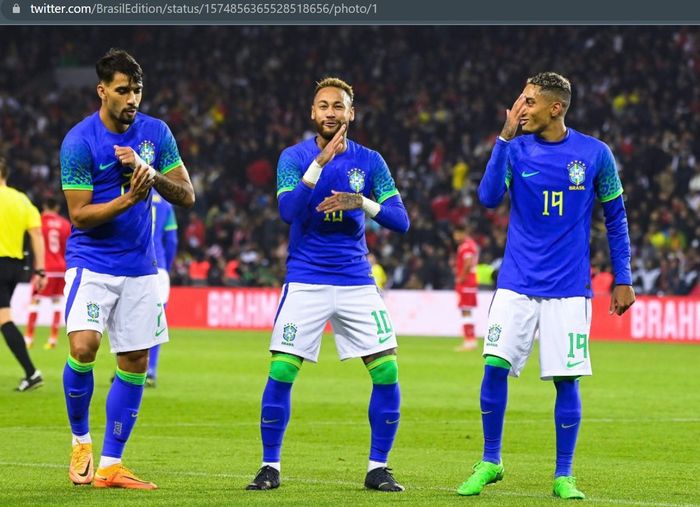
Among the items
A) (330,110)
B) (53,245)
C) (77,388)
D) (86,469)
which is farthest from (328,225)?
(53,245)

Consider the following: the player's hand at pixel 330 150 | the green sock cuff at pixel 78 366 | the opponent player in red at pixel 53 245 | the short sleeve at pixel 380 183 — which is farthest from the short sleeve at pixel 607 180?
the opponent player in red at pixel 53 245

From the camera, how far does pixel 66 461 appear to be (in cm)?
940

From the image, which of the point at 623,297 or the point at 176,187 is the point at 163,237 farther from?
the point at 623,297

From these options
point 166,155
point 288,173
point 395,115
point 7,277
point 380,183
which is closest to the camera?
point 288,173

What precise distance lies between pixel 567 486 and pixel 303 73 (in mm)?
31475

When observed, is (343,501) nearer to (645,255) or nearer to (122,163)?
(122,163)

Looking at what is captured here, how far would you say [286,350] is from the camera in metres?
8.12

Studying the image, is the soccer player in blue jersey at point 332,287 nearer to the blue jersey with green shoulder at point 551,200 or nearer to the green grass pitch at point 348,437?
the green grass pitch at point 348,437

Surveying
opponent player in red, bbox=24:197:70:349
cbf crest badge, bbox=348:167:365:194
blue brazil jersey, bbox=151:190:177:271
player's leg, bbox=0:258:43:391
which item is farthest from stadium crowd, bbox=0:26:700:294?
cbf crest badge, bbox=348:167:365:194

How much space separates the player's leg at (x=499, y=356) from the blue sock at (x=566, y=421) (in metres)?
0.30

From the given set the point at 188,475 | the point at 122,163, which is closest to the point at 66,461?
the point at 188,475

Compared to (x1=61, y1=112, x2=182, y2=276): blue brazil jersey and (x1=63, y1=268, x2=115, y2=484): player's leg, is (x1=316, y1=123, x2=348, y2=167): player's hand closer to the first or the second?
(x1=61, y1=112, x2=182, y2=276): blue brazil jersey

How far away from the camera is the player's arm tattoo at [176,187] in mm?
7957

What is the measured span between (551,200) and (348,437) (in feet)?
13.2
